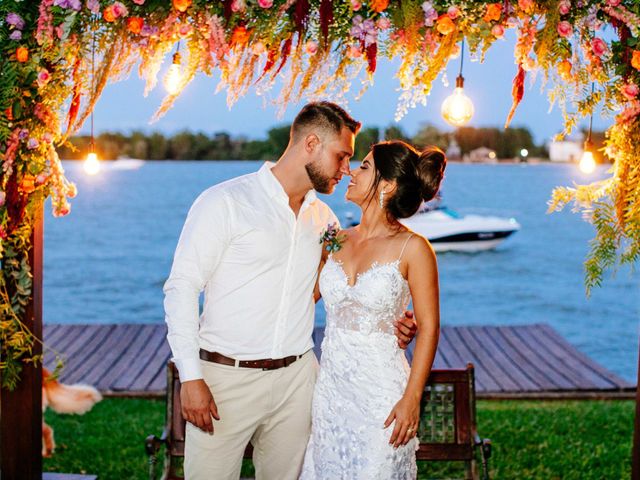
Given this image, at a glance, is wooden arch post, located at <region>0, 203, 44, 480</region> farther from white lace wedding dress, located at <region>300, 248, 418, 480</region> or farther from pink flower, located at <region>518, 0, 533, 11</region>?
pink flower, located at <region>518, 0, 533, 11</region>

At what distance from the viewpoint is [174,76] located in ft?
11.9

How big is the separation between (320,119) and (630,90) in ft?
4.38

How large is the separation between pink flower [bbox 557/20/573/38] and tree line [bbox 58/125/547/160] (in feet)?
90.2

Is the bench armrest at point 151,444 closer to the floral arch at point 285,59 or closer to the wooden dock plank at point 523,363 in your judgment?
the floral arch at point 285,59

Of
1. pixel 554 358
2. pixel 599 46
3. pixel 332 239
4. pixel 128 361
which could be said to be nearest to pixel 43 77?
pixel 332 239

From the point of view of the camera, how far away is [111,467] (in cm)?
546

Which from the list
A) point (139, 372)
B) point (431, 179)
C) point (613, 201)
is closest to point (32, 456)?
point (431, 179)

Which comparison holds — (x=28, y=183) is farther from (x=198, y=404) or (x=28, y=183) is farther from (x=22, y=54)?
(x=198, y=404)

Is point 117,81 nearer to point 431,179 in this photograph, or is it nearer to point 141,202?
point 431,179

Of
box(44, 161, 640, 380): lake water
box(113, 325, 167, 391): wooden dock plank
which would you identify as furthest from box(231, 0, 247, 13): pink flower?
box(44, 161, 640, 380): lake water

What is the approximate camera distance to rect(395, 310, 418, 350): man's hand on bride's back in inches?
130

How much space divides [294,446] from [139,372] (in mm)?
4324

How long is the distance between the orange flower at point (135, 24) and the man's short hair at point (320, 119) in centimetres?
80

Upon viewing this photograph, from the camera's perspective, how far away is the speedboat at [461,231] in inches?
1051
